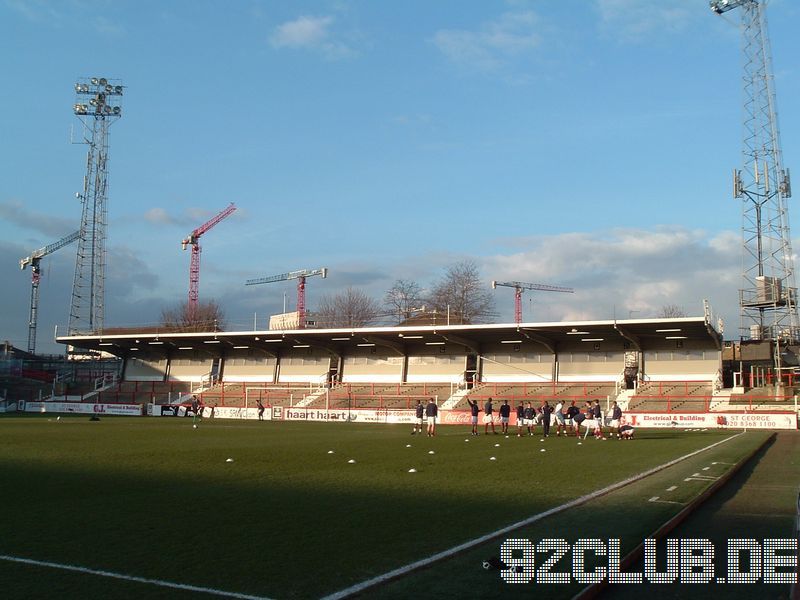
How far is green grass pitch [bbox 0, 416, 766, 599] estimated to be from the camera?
24.4 ft

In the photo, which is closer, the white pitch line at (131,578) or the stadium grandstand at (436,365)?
the white pitch line at (131,578)

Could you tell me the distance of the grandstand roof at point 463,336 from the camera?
5356 cm

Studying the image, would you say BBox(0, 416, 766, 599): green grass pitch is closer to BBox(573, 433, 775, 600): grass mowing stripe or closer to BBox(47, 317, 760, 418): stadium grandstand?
BBox(573, 433, 775, 600): grass mowing stripe

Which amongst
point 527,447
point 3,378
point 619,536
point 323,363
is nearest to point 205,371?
point 323,363

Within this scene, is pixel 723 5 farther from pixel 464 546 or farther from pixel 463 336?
pixel 464 546

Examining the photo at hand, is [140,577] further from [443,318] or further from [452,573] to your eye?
[443,318]

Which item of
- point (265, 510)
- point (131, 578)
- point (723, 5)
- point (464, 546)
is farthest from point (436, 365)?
point (131, 578)

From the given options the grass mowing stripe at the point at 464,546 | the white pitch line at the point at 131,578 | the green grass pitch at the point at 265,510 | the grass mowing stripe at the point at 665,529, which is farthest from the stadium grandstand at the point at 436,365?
the white pitch line at the point at 131,578

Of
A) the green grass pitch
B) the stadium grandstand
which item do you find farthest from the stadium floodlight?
the green grass pitch

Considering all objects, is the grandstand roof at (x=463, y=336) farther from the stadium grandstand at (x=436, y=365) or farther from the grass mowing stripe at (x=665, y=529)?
the grass mowing stripe at (x=665, y=529)

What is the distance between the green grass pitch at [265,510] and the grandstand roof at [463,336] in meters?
32.0

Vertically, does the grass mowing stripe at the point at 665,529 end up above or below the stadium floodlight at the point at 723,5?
below

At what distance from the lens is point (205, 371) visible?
74875 mm

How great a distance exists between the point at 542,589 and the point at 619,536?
264 centimetres
